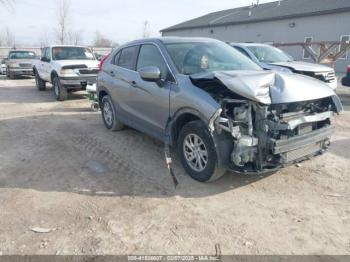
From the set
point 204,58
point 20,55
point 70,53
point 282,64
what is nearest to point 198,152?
point 204,58

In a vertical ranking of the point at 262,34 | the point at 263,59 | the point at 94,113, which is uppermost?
the point at 262,34

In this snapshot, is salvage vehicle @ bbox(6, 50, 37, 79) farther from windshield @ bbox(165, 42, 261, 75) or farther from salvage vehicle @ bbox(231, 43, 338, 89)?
windshield @ bbox(165, 42, 261, 75)

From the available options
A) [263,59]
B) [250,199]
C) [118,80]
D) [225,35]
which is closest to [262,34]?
[225,35]

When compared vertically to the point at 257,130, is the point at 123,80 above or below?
above

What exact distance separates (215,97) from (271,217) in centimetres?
→ 152

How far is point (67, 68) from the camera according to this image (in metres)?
10.3

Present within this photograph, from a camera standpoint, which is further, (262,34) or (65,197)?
(262,34)

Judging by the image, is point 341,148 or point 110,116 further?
point 110,116

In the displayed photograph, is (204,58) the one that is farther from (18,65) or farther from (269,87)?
(18,65)

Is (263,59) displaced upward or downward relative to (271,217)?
upward

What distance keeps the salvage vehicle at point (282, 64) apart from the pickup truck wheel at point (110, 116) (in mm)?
4222

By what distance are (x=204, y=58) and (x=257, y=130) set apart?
1584 mm

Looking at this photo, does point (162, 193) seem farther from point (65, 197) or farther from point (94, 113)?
point (94, 113)

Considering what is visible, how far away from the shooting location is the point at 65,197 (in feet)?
12.7
